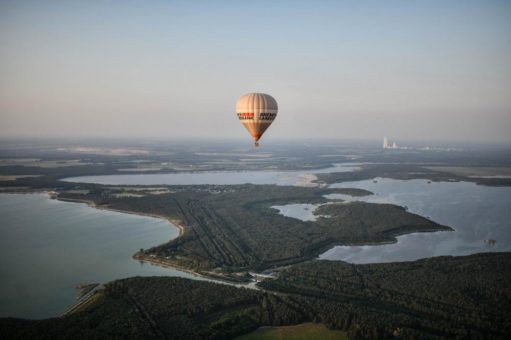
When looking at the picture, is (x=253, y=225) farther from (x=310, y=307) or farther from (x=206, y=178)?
(x=206, y=178)

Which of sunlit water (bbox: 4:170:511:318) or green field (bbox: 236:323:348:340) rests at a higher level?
sunlit water (bbox: 4:170:511:318)

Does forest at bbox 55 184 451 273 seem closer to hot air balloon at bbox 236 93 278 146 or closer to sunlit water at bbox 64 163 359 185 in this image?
hot air balloon at bbox 236 93 278 146

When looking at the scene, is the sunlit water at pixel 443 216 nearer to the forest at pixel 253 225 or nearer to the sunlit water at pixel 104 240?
the sunlit water at pixel 104 240

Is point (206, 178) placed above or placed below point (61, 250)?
above

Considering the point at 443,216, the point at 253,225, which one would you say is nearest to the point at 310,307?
the point at 253,225

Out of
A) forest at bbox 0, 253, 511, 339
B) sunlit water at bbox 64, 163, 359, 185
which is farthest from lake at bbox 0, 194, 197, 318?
sunlit water at bbox 64, 163, 359, 185

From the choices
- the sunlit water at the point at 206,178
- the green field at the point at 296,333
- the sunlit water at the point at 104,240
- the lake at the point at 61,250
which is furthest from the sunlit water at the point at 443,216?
the lake at the point at 61,250
